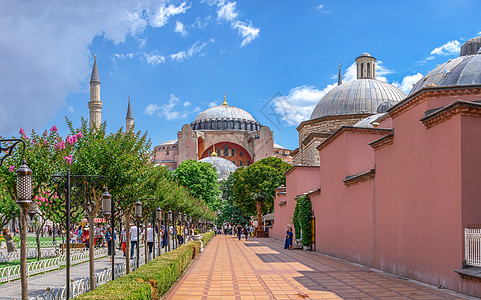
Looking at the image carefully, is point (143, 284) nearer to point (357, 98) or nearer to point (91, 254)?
point (91, 254)

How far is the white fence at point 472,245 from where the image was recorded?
8.88 m

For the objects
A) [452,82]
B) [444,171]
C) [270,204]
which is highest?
[452,82]

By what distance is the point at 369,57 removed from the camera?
4959cm

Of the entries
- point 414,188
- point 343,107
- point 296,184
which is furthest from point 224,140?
point 414,188

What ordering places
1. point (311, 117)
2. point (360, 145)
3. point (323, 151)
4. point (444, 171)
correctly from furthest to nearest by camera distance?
point (311, 117)
point (323, 151)
point (360, 145)
point (444, 171)

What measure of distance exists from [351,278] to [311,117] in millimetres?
35818

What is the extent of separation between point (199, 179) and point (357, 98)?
17.9m

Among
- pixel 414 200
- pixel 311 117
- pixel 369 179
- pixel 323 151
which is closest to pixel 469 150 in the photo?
pixel 414 200

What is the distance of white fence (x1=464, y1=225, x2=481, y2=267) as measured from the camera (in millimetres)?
8875

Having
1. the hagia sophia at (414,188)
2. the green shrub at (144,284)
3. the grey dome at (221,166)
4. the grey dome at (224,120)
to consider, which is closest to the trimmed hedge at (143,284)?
the green shrub at (144,284)

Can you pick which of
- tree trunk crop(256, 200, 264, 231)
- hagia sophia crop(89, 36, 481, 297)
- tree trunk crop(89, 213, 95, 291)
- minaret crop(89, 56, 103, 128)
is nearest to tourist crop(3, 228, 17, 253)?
tree trunk crop(89, 213, 95, 291)

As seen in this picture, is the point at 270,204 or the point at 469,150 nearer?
the point at 469,150

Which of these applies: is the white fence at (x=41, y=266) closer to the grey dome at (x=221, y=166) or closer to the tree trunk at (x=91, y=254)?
the tree trunk at (x=91, y=254)

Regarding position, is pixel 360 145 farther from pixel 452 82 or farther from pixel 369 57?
pixel 369 57
